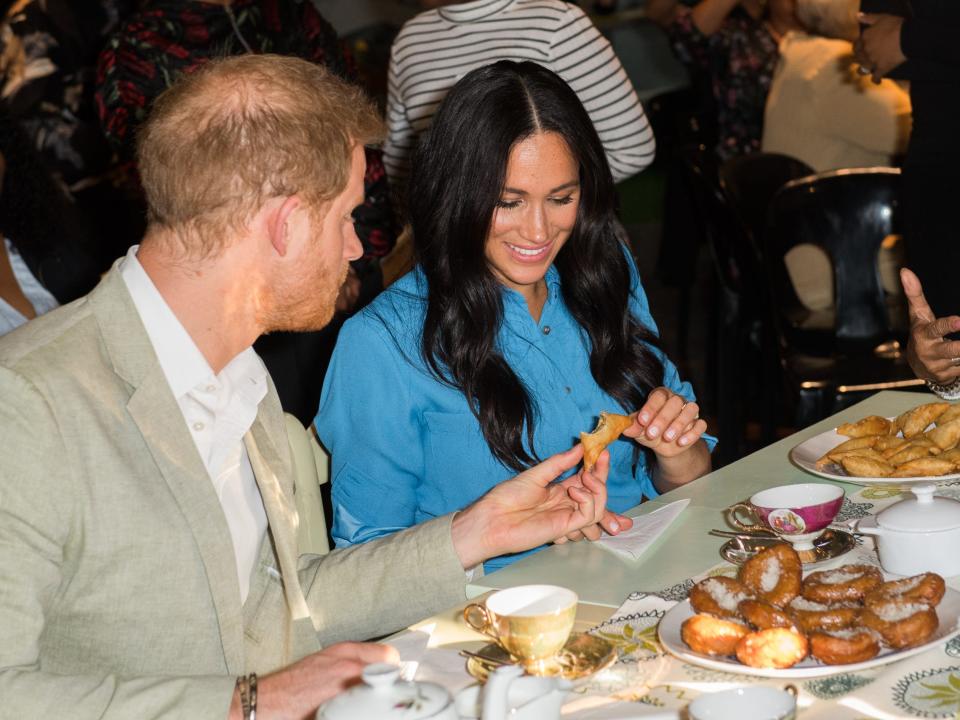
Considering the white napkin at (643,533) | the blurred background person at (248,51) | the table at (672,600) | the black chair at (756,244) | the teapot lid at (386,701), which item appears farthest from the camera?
the black chair at (756,244)

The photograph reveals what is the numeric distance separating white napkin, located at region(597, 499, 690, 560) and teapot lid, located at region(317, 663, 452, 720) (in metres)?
0.75

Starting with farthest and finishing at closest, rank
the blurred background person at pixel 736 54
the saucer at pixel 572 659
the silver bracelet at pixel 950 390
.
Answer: the blurred background person at pixel 736 54 → the silver bracelet at pixel 950 390 → the saucer at pixel 572 659

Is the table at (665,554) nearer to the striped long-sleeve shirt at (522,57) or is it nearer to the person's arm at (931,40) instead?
the striped long-sleeve shirt at (522,57)

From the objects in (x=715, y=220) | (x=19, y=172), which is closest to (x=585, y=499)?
(x=19, y=172)

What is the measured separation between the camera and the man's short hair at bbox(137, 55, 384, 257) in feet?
5.20

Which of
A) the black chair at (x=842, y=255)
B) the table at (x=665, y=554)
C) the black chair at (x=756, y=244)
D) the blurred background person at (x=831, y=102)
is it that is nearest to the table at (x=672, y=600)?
the table at (x=665, y=554)

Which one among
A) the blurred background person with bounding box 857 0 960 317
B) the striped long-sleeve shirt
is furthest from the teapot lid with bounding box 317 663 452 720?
the blurred background person with bounding box 857 0 960 317

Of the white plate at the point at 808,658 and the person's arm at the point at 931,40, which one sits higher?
the person's arm at the point at 931,40

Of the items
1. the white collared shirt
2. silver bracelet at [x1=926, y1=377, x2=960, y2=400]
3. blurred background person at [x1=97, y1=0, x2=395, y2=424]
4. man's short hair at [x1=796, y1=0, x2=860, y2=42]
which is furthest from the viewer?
man's short hair at [x1=796, y1=0, x2=860, y2=42]

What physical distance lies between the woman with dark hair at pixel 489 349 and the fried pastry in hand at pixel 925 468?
337 mm

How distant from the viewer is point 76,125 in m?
4.41

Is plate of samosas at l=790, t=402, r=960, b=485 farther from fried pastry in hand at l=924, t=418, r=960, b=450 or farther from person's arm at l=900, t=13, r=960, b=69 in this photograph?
person's arm at l=900, t=13, r=960, b=69

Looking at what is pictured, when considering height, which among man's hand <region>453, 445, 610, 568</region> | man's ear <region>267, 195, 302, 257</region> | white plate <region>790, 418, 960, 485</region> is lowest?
white plate <region>790, 418, 960, 485</region>

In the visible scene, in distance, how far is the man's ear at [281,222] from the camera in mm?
1636
